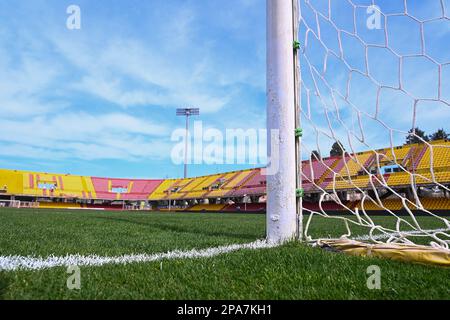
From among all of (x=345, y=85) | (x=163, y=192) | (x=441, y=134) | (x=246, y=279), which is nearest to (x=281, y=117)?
(x=345, y=85)

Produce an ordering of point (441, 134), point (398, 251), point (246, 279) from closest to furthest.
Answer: point (246, 279) < point (398, 251) < point (441, 134)

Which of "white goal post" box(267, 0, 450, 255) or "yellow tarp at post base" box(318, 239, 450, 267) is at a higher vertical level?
"white goal post" box(267, 0, 450, 255)

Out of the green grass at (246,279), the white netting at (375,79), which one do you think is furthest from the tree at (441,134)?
the green grass at (246,279)

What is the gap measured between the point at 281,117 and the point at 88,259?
1726 millimetres

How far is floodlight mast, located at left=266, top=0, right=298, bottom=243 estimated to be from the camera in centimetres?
273

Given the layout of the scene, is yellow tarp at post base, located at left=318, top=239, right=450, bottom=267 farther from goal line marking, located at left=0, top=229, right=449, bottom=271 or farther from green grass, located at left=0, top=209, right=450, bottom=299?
goal line marking, located at left=0, top=229, right=449, bottom=271

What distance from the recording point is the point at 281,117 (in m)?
2.81

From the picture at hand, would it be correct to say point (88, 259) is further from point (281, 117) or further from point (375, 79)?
point (375, 79)

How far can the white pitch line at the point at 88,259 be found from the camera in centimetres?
203

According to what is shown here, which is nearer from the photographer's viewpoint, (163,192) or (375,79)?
(375,79)

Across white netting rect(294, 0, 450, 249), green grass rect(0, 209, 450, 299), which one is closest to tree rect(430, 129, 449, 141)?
white netting rect(294, 0, 450, 249)

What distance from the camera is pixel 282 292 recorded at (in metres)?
1.50

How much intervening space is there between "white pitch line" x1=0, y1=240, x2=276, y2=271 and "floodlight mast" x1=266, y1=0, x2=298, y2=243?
22 centimetres

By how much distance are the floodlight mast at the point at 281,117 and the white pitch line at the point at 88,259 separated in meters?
0.22
